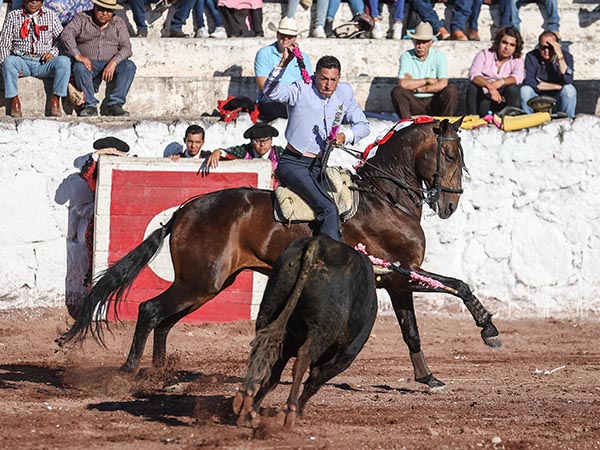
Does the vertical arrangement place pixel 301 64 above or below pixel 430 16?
below

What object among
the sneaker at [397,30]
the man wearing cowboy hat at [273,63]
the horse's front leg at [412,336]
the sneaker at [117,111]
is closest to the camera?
the horse's front leg at [412,336]

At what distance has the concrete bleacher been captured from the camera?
12789mm

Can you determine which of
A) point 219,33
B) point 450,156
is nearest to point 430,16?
point 219,33

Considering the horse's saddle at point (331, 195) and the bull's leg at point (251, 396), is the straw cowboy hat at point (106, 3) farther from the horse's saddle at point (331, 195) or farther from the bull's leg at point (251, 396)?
the bull's leg at point (251, 396)

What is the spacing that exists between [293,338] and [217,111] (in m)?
6.65

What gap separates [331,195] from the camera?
28.3 ft

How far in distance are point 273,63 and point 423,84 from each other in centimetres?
177

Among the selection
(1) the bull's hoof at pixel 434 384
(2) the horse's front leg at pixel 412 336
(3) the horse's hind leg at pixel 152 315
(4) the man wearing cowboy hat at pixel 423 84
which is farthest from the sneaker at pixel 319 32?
(3) the horse's hind leg at pixel 152 315

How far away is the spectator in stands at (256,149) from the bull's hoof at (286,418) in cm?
472

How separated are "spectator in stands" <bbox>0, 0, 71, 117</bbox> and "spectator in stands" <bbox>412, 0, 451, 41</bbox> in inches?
189

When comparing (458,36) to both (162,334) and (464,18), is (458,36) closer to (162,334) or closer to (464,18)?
(464,18)

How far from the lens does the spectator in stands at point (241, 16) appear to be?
14031 mm

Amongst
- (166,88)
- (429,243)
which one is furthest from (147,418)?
(166,88)

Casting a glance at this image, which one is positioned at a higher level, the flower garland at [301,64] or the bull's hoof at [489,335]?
the flower garland at [301,64]
